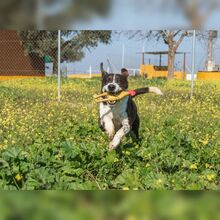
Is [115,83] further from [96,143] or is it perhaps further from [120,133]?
[120,133]

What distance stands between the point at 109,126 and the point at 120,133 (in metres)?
0.11

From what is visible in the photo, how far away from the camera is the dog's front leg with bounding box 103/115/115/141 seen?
386cm

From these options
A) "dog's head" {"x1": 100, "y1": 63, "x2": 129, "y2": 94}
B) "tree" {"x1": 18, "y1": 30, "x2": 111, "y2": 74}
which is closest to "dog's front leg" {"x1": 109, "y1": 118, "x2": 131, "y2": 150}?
"dog's head" {"x1": 100, "y1": 63, "x2": 129, "y2": 94}

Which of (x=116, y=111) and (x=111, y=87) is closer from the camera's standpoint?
(x=111, y=87)

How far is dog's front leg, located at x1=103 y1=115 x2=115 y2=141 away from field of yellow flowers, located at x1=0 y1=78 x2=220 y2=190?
0.14 m

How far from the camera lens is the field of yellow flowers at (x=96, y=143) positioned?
54.8 inches

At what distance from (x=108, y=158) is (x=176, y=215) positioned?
2234mm

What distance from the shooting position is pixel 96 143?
11.7ft

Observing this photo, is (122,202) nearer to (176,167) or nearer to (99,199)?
(99,199)

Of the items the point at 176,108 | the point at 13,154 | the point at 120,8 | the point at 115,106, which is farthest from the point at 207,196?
the point at 176,108

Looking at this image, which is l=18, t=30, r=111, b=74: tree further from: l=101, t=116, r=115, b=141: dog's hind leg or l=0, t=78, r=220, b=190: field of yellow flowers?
l=101, t=116, r=115, b=141: dog's hind leg

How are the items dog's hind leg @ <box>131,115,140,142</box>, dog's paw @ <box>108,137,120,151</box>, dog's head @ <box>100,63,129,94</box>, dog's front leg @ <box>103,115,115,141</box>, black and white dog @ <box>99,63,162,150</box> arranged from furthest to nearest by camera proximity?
dog's hind leg @ <box>131,115,140,142</box> < dog's front leg @ <box>103,115,115,141</box> < black and white dog @ <box>99,63,162,150</box> < dog's paw @ <box>108,137,120,151</box> < dog's head @ <box>100,63,129,94</box>

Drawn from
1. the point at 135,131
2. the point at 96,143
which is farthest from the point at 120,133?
the point at 135,131

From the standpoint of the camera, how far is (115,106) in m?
3.67
